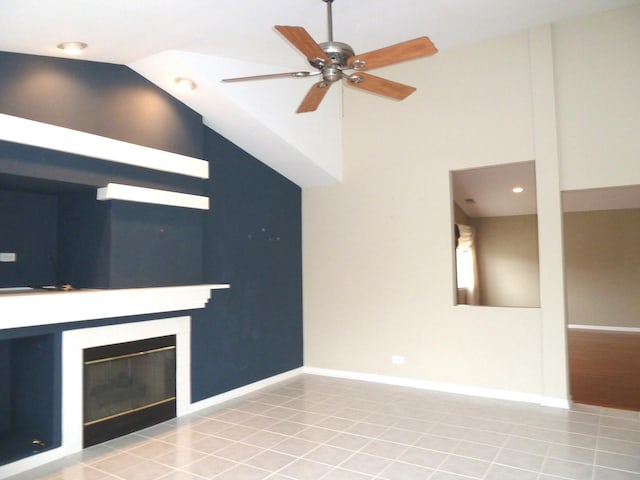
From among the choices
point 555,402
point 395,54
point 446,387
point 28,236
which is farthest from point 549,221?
point 28,236

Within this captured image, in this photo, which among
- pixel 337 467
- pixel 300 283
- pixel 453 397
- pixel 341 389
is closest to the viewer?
pixel 337 467

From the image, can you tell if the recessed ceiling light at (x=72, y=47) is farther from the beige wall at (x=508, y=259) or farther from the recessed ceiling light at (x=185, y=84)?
the beige wall at (x=508, y=259)

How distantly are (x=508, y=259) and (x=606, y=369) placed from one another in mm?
2765

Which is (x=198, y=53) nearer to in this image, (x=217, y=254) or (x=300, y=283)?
(x=217, y=254)

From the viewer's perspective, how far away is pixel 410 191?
520 cm

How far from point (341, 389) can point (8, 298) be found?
3.36 metres

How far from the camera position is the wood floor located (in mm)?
4547

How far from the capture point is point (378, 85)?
9.87ft

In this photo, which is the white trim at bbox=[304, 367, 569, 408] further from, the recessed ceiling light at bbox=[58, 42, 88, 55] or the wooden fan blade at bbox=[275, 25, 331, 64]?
the recessed ceiling light at bbox=[58, 42, 88, 55]

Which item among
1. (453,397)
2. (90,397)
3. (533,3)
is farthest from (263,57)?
(453,397)

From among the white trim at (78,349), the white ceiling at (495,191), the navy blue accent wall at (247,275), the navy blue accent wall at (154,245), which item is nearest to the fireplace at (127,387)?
the white trim at (78,349)

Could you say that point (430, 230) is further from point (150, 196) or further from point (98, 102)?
point (98, 102)

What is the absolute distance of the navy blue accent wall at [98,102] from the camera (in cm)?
312

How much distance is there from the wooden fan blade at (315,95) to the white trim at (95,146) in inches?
50.8
